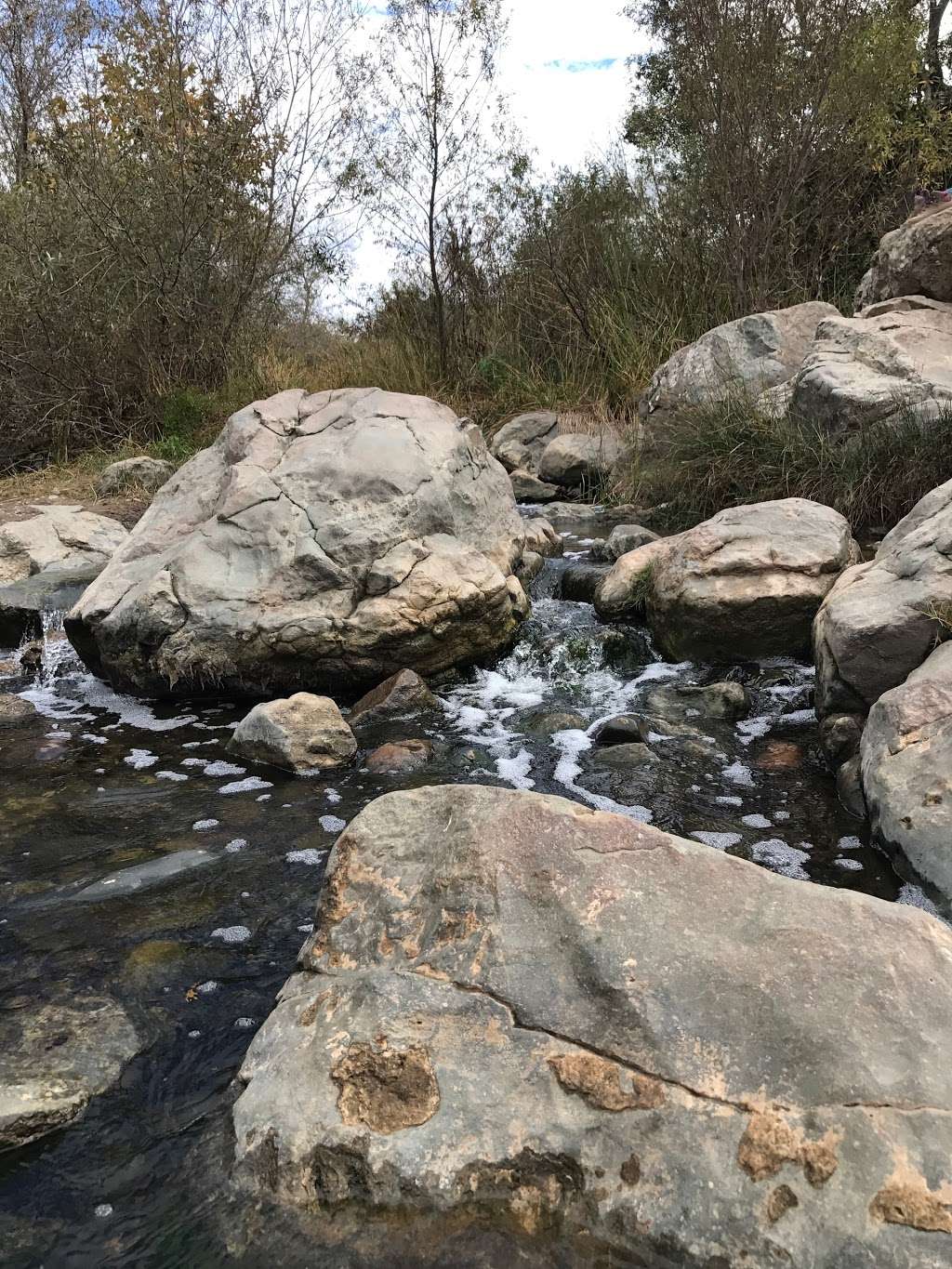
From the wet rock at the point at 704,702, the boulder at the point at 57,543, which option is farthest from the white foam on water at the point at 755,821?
the boulder at the point at 57,543

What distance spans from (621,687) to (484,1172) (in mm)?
3222

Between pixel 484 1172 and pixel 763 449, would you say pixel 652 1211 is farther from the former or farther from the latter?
pixel 763 449

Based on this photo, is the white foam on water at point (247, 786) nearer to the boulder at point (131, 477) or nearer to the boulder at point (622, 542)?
the boulder at point (622, 542)

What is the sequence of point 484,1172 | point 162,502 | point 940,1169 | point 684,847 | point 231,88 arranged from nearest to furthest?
1. point 940,1169
2. point 484,1172
3. point 684,847
4. point 162,502
5. point 231,88

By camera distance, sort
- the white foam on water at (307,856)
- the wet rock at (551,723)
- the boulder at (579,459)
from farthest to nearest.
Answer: the boulder at (579,459), the wet rock at (551,723), the white foam on water at (307,856)

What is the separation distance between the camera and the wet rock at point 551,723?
4176 mm

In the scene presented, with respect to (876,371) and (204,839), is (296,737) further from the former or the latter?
(876,371)

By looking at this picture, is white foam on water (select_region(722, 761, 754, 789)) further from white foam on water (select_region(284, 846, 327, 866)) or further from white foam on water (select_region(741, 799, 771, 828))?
white foam on water (select_region(284, 846, 327, 866))

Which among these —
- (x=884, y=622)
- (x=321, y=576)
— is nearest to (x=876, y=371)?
(x=884, y=622)

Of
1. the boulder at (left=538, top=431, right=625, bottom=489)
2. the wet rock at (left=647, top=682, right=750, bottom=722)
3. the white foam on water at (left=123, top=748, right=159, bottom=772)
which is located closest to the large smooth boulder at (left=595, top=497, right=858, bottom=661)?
the wet rock at (left=647, top=682, right=750, bottom=722)

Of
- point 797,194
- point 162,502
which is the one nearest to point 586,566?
point 162,502

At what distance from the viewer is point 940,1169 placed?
1.45m

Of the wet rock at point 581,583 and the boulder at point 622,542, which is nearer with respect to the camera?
the wet rock at point 581,583

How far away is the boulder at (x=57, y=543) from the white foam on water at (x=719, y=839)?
507 centimetres
